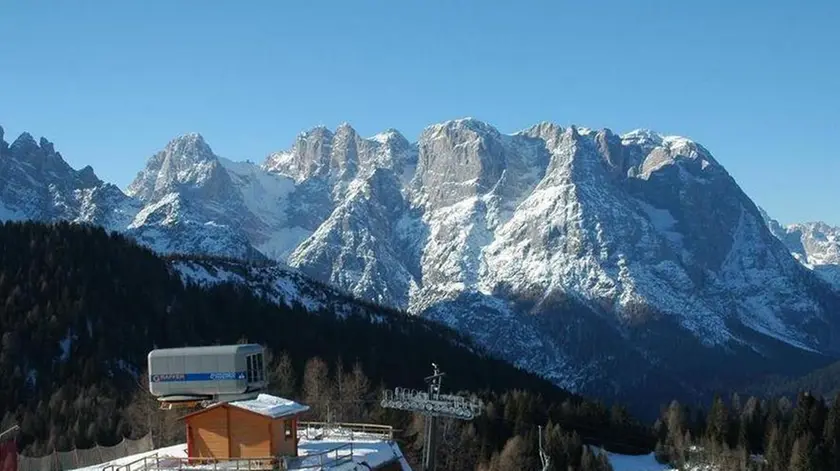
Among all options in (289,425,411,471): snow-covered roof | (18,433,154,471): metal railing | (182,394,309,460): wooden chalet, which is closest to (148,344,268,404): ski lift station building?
(182,394,309,460): wooden chalet

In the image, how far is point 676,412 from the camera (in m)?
169

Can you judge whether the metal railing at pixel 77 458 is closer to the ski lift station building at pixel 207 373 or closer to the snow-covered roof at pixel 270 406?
the ski lift station building at pixel 207 373

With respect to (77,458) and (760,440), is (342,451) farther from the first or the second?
(760,440)

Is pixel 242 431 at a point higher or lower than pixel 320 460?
higher

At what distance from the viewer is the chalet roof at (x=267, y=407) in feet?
192

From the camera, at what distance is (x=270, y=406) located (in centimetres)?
5994

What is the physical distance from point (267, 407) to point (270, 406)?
13.3 inches

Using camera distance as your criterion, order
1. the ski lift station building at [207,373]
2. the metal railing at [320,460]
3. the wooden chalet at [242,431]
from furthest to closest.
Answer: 1. the ski lift station building at [207,373]
2. the wooden chalet at [242,431]
3. the metal railing at [320,460]

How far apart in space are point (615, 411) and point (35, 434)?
296 ft

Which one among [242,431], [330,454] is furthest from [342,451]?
[242,431]

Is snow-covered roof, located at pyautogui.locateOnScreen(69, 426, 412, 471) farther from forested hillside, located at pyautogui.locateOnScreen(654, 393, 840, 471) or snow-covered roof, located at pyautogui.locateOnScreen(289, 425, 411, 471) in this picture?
forested hillside, located at pyautogui.locateOnScreen(654, 393, 840, 471)

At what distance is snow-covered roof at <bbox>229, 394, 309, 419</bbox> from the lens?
58688 millimetres

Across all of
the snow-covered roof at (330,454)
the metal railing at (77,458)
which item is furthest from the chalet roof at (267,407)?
the metal railing at (77,458)

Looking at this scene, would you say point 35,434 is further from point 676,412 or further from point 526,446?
point 676,412
